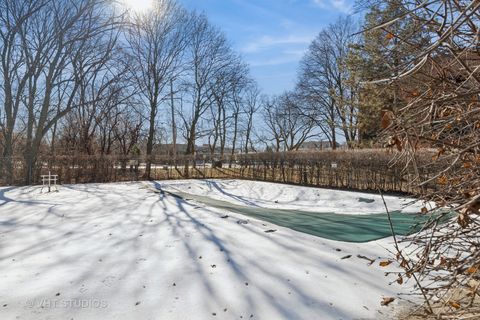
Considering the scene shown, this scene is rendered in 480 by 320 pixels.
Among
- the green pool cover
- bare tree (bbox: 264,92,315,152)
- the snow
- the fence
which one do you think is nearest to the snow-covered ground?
the green pool cover

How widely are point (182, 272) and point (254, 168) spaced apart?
14851 millimetres

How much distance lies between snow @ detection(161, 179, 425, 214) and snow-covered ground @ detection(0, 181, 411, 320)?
413 centimetres

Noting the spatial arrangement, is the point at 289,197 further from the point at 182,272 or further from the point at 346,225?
the point at 182,272

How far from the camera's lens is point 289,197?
12219 mm

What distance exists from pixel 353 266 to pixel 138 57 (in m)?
20.5

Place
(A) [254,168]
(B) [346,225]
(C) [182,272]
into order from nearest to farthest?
(C) [182,272], (B) [346,225], (A) [254,168]

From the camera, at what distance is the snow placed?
29.9 ft

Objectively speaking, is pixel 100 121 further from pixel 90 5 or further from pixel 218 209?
pixel 218 209

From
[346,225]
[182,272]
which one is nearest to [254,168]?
[346,225]

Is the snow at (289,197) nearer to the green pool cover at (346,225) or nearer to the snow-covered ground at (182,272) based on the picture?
the green pool cover at (346,225)

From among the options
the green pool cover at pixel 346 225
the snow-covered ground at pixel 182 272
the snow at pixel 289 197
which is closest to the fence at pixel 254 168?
the snow at pixel 289 197

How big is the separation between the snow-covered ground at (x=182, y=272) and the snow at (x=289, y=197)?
413cm

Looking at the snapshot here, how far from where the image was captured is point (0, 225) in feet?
18.6

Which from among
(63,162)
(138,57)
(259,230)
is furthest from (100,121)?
(259,230)
